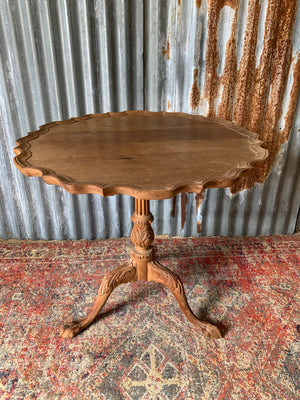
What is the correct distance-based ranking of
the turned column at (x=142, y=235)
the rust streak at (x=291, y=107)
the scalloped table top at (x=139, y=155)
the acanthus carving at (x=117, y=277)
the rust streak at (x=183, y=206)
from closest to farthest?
the scalloped table top at (x=139, y=155), the turned column at (x=142, y=235), the acanthus carving at (x=117, y=277), the rust streak at (x=291, y=107), the rust streak at (x=183, y=206)

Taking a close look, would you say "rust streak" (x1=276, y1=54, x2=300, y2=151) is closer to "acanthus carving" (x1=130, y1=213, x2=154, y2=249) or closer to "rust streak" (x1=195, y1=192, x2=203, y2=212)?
"rust streak" (x1=195, y1=192, x2=203, y2=212)

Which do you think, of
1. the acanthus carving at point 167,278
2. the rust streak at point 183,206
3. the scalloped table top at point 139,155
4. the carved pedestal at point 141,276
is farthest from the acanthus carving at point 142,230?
the rust streak at point 183,206

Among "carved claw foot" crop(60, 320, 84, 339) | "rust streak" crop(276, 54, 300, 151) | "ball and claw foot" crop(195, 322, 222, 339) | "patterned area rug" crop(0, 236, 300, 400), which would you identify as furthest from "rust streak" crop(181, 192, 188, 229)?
"carved claw foot" crop(60, 320, 84, 339)

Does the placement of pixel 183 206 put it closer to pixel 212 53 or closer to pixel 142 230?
pixel 142 230

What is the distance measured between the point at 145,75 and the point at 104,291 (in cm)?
160

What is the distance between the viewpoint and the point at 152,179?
4.12 feet

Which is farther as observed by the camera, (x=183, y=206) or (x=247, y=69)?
(x=183, y=206)

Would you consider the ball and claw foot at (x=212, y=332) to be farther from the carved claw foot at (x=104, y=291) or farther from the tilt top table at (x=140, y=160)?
the carved claw foot at (x=104, y=291)

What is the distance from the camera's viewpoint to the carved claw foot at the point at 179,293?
1816 mm

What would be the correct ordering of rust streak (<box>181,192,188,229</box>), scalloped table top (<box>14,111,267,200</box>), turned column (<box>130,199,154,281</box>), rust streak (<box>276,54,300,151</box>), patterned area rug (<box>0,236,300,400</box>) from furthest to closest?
rust streak (<box>181,192,188,229</box>) → rust streak (<box>276,54,300,151</box>) → turned column (<box>130,199,154,281</box>) → patterned area rug (<box>0,236,300,400</box>) → scalloped table top (<box>14,111,267,200</box>)

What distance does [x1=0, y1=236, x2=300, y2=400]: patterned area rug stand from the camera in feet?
5.13

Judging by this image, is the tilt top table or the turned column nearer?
the tilt top table

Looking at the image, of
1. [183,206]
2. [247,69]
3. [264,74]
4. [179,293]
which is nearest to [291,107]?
[264,74]

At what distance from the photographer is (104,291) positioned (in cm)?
189
